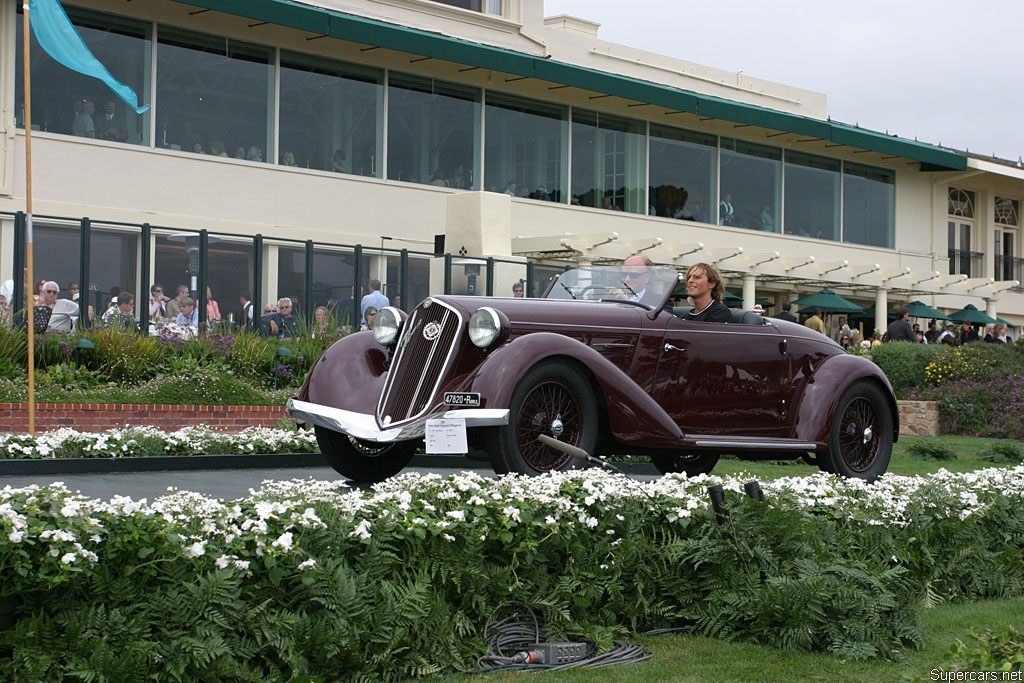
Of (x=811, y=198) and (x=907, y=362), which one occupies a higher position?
(x=811, y=198)

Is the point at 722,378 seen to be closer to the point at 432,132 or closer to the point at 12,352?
the point at 12,352

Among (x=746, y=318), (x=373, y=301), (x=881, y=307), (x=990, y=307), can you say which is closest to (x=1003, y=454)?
(x=746, y=318)

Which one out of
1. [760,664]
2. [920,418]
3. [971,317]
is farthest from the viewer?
[971,317]

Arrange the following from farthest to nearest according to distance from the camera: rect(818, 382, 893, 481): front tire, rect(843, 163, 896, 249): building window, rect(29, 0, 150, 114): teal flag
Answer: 1. rect(843, 163, 896, 249): building window
2. rect(29, 0, 150, 114): teal flag
3. rect(818, 382, 893, 481): front tire

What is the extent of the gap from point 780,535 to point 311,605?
2.55 meters

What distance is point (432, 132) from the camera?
2809cm

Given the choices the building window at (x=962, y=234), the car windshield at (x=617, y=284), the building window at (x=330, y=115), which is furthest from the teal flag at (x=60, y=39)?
the building window at (x=962, y=234)

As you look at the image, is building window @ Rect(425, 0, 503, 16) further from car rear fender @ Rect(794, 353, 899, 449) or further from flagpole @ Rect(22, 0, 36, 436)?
car rear fender @ Rect(794, 353, 899, 449)

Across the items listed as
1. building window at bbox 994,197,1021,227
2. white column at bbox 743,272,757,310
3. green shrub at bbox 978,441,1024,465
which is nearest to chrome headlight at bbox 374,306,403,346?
green shrub at bbox 978,441,1024,465

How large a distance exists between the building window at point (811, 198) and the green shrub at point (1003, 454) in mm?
20733

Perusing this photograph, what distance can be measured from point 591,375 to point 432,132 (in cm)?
2052

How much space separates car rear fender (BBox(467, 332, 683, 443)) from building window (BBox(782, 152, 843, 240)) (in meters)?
28.2

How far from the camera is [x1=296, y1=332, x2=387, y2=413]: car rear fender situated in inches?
A: 337

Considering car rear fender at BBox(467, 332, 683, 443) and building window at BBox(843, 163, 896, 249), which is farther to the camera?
building window at BBox(843, 163, 896, 249)
